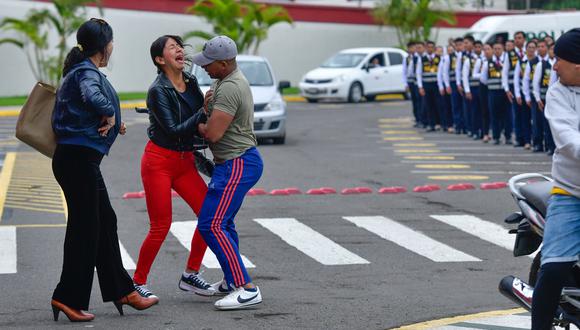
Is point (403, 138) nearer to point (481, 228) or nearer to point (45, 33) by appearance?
point (481, 228)

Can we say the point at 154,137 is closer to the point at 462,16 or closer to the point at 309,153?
the point at 309,153

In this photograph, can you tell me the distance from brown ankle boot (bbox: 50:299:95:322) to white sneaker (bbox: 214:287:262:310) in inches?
35.4

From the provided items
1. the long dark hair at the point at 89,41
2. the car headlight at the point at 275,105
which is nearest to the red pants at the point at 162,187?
the long dark hair at the point at 89,41

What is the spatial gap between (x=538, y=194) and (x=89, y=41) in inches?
127

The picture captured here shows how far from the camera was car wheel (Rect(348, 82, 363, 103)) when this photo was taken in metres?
38.2

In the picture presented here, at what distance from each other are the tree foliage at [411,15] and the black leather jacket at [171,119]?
35616 mm

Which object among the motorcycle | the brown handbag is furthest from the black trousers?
the motorcycle

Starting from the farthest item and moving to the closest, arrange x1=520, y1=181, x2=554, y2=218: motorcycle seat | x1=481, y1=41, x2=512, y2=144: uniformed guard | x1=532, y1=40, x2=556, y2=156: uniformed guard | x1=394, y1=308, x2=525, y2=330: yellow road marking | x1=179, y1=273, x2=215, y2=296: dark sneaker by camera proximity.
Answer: x1=481, y1=41, x2=512, y2=144: uniformed guard < x1=532, y1=40, x2=556, y2=156: uniformed guard < x1=179, y1=273, x2=215, y2=296: dark sneaker < x1=394, y1=308, x2=525, y2=330: yellow road marking < x1=520, y1=181, x2=554, y2=218: motorcycle seat

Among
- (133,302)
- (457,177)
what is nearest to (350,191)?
(457,177)

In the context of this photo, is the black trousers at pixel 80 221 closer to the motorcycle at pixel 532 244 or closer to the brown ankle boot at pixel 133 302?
the brown ankle boot at pixel 133 302

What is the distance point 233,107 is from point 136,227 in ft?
16.7

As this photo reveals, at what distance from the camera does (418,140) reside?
26281 millimetres

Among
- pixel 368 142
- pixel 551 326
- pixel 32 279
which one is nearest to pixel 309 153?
pixel 368 142

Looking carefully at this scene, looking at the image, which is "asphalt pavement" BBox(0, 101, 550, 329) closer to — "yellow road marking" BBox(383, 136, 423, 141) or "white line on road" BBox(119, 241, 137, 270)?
"white line on road" BBox(119, 241, 137, 270)
